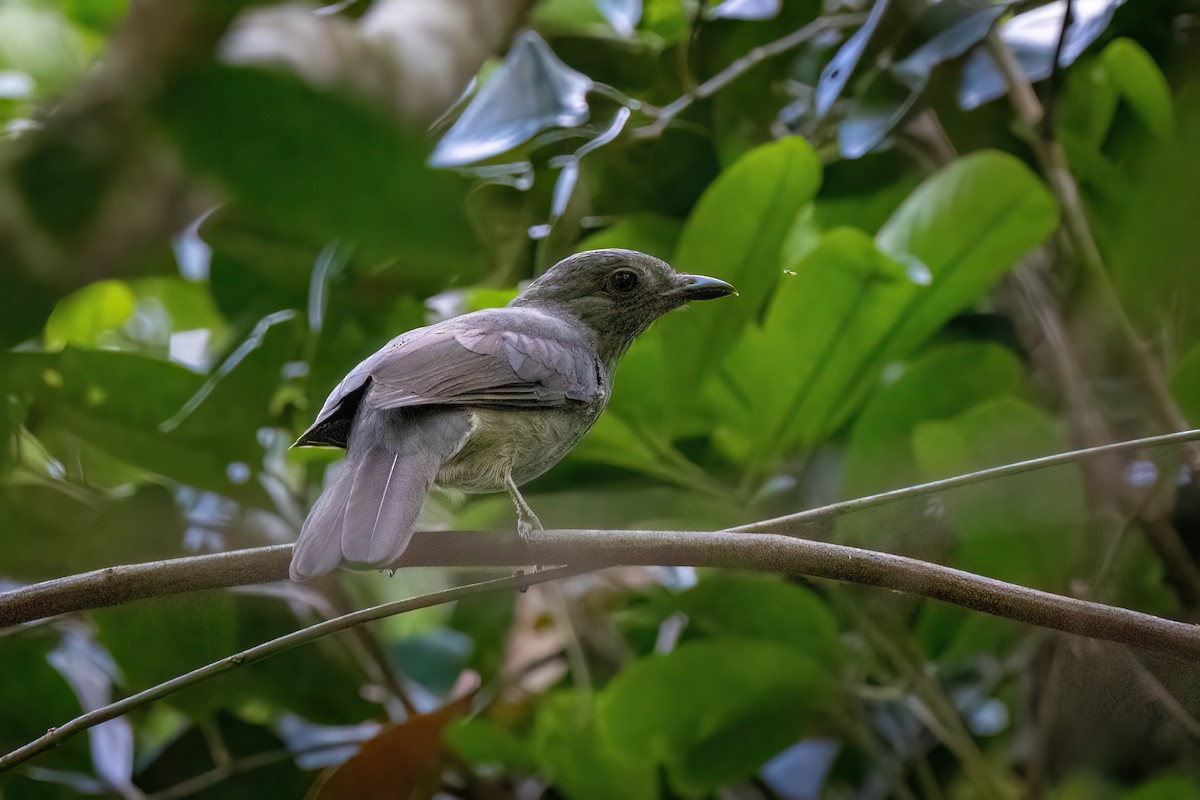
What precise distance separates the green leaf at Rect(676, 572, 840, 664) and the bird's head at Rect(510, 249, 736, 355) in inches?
22.2

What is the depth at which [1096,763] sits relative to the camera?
7.24 ft

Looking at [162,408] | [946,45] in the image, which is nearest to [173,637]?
[162,408]

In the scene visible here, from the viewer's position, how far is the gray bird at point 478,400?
5.07ft

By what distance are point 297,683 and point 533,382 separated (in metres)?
1.01

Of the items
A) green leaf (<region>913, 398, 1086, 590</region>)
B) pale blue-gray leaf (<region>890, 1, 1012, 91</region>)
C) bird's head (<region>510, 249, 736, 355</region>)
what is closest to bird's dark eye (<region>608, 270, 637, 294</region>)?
bird's head (<region>510, 249, 736, 355</region>)

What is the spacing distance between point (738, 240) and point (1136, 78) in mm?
864

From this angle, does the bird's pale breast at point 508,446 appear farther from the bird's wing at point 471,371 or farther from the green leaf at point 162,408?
the green leaf at point 162,408

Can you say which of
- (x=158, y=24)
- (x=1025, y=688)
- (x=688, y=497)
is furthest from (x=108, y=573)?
(x=1025, y=688)

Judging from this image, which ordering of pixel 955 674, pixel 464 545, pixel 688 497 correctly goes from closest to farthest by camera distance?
pixel 464 545 → pixel 688 497 → pixel 955 674

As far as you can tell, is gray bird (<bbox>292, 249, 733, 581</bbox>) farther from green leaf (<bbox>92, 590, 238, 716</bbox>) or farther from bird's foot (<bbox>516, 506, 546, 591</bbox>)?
green leaf (<bbox>92, 590, 238, 716</bbox>)

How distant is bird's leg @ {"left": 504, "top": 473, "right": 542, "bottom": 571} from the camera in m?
1.55

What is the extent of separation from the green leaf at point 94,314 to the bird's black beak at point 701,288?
121 centimetres

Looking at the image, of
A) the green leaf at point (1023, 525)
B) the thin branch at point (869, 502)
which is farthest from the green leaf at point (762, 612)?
the thin branch at point (869, 502)

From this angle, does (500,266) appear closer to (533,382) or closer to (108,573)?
(533,382)
